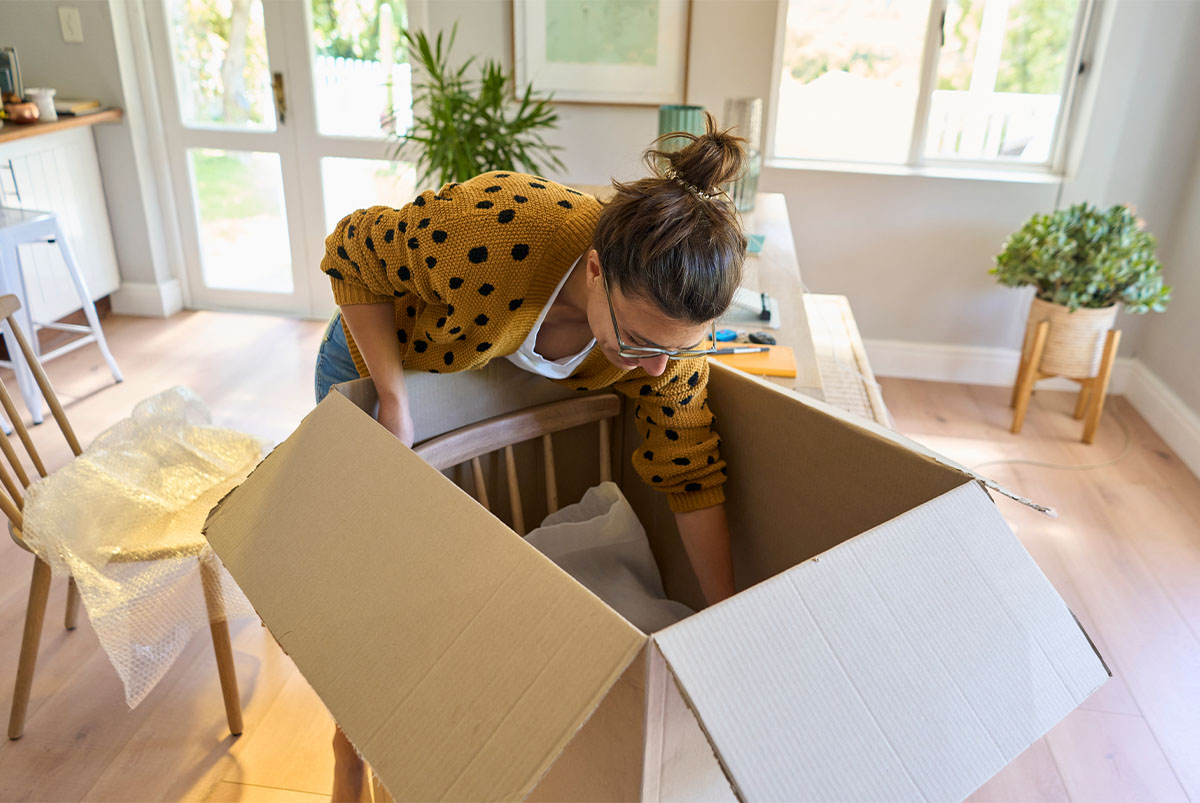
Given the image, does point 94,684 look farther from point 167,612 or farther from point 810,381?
point 810,381

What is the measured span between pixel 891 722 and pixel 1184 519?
2.33m

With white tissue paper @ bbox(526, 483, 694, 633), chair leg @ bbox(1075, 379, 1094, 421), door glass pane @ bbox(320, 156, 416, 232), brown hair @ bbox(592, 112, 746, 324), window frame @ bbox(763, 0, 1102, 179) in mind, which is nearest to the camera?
brown hair @ bbox(592, 112, 746, 324)

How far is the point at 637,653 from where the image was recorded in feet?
1.62

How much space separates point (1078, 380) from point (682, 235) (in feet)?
7.93

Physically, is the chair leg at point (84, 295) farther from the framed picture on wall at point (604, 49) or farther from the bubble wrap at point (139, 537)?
the framed picture on wall at point (604, 49)

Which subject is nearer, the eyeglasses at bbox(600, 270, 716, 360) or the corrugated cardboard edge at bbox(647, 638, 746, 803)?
the corrugated cardboard edge at bbox(647, 638, 746, 803)

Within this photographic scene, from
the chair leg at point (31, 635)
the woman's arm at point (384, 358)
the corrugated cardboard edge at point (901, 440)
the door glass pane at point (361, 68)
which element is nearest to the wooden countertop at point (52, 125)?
the door glass pane at point (361, 68)

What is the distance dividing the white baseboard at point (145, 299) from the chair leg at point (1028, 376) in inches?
129

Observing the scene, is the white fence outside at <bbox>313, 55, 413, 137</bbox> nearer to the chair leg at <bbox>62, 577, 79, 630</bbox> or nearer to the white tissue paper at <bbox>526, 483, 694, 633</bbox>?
the chair leg at <bbox>62, 577, 79, 630</bbox>

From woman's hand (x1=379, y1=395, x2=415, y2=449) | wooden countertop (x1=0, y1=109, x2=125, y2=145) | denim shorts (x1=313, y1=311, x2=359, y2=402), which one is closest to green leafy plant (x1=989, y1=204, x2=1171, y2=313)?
denim shorts (x1=313, y1=311, x2=359, y2=402)

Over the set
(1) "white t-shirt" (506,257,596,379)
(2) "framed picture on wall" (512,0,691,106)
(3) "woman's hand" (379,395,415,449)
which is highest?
(2) "framed picture on wall" (512,0,691,106)

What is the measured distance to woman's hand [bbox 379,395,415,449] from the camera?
38.4 inches

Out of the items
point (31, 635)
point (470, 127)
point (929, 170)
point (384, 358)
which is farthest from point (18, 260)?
point (929, 170)

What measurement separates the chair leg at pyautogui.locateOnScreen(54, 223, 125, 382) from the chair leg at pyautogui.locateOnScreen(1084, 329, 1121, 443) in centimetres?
324
